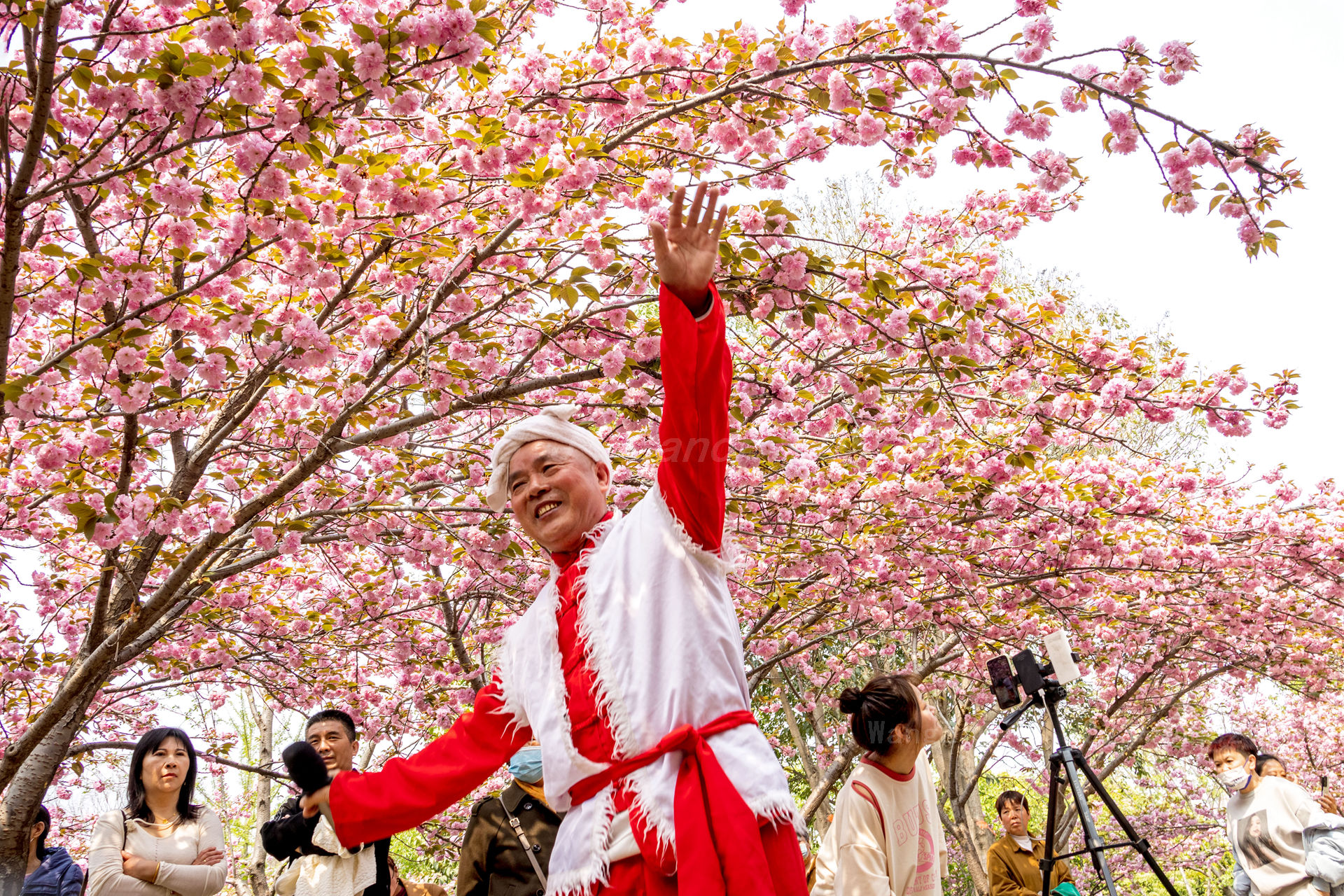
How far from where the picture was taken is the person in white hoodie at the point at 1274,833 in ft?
15.8

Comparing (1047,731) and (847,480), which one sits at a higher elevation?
(847,480)

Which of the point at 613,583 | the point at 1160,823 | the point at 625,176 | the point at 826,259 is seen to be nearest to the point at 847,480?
the point at 826,259

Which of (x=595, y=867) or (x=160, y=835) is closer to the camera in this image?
(x=595, y=867)

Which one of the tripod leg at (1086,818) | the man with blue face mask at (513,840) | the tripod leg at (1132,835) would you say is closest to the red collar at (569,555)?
the man with blue face mask at (513,840)

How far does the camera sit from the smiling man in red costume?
1532mm

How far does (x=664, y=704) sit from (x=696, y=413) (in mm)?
524

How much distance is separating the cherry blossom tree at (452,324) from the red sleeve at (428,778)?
176 cm

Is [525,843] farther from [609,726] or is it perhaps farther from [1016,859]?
[1016,859]

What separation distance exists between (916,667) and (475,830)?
8.56m

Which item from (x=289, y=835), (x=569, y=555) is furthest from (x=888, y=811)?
(x=289, y=835)

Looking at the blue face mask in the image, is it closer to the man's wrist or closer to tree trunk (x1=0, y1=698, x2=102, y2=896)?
the man's wrist

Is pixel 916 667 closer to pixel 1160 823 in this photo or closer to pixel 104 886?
pixel 1160 823

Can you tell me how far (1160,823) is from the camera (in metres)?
12.7

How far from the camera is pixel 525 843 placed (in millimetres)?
3061
